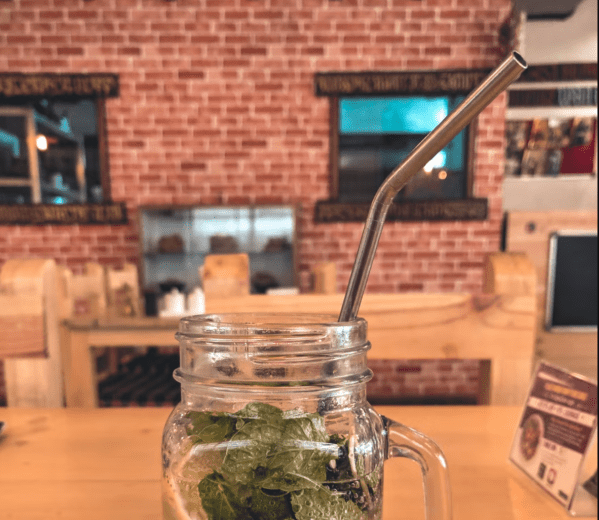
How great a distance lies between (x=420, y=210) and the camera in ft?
9.09

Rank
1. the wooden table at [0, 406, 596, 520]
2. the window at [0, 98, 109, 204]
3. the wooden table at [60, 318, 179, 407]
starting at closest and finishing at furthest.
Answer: the wooden table at [0, 406, 596, 520] < the wooden table at [60, 318, 179, 407] < the window at [0, 98, 109, 204]

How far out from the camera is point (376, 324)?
32.9 inches

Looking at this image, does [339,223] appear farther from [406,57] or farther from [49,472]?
[49,472]

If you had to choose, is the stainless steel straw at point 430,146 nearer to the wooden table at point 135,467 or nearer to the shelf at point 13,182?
the wooden table at point 135,467

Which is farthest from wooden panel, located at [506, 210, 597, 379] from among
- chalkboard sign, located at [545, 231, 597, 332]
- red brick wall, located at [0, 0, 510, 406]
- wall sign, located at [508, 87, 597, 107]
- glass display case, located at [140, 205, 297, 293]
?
glass display case, located at [140, 205, 297, 293]

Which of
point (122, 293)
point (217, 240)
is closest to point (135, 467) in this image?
point (122, 293)

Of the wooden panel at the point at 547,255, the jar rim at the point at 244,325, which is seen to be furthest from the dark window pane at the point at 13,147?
the wooden panel at the point at 547,255

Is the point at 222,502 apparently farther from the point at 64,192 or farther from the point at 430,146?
the point at 64,192

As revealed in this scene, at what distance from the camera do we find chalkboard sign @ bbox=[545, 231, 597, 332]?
2.71m

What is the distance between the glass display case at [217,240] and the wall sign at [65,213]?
0.82ft

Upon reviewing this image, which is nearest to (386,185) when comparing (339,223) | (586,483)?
(586,483)

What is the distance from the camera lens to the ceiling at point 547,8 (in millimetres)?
2592

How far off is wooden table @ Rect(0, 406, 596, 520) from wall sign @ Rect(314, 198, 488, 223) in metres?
2.10

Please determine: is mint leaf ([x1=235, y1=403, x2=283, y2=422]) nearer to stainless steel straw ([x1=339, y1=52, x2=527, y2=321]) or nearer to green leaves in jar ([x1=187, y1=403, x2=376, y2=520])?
green leaves in jar ([x1=187, y1=403, x2=376, y2=520])
